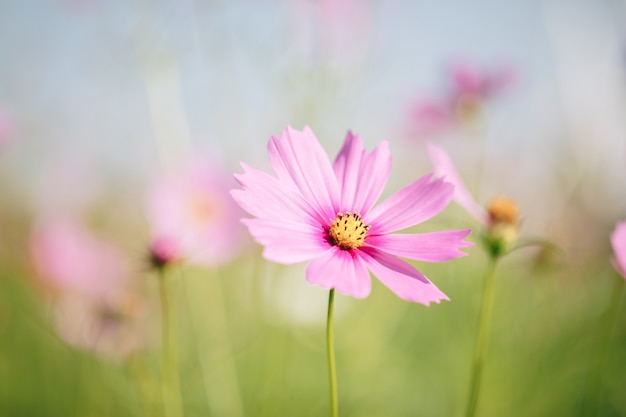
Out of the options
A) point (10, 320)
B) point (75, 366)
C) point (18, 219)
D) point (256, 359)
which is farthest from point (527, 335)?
point (18, 219)

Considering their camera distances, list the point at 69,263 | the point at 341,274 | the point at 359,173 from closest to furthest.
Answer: the point at 341,274 < the point at 359,173 < the point at 69,263

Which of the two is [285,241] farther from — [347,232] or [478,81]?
[478,81]

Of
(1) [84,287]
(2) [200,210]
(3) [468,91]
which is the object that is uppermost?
(3) [468,91]

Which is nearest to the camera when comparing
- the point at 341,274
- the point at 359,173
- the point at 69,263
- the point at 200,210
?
the point at 341,274

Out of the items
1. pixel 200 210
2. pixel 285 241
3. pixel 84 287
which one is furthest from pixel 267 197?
pixel 200 210

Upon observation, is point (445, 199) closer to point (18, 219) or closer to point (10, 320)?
point (10, 320)

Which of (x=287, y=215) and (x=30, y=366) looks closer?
(x=287, y=215)
